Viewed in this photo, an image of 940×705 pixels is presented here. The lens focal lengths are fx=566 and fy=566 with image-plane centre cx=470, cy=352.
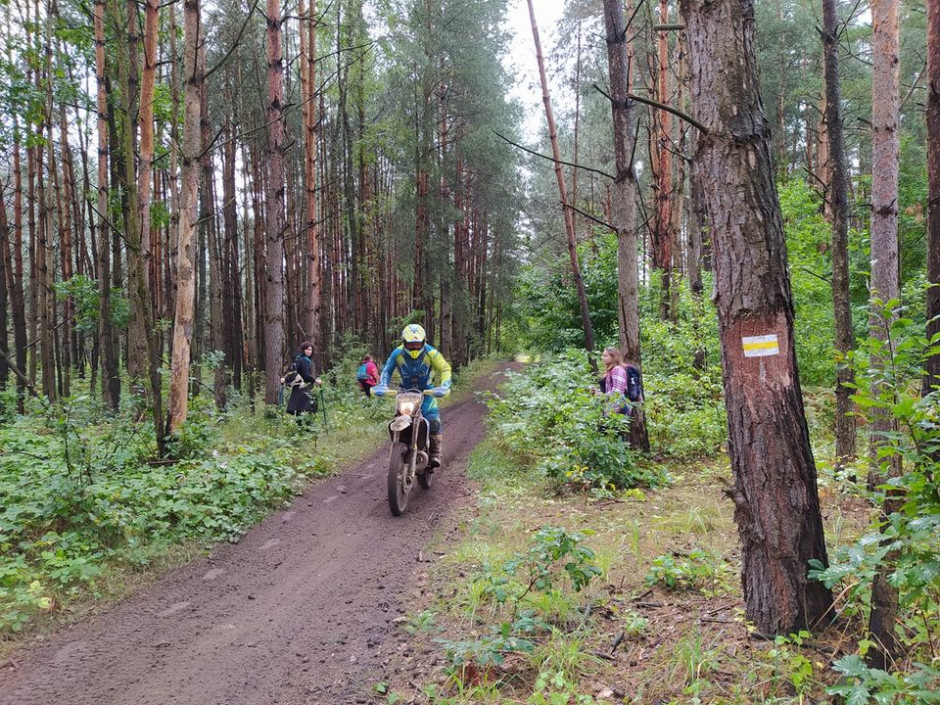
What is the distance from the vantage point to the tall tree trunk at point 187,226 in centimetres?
756

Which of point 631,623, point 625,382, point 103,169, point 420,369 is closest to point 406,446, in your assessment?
point 420,369

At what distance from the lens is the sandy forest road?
11.2 feet

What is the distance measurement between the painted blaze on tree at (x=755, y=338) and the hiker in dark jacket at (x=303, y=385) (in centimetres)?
919

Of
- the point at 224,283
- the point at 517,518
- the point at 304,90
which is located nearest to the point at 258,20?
the point at 304,90

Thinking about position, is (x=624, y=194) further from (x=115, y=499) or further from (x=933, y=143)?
→ (x=115, y=499)

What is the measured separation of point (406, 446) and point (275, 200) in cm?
645

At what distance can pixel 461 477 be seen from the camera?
8.67 metres

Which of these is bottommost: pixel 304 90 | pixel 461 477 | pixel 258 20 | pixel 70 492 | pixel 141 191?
pixel 461 477

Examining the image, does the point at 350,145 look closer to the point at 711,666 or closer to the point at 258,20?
the point at 258,20

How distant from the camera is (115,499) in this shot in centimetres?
584

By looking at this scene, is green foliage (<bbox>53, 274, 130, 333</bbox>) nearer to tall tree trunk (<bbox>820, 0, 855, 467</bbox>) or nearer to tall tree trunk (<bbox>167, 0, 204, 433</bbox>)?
tall tree trunk (<bbox>167, 0, 204, 433</bbox>)

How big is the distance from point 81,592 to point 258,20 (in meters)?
17.4

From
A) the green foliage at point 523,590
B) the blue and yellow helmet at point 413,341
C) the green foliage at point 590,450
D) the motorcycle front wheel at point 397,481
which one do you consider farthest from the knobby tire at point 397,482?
the green foliage at point 523,590

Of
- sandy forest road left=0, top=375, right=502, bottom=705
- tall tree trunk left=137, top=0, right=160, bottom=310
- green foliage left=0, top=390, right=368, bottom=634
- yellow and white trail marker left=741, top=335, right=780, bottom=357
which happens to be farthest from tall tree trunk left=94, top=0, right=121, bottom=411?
yellow and white trail marker left=741, top=335, right=780, bottom=357
